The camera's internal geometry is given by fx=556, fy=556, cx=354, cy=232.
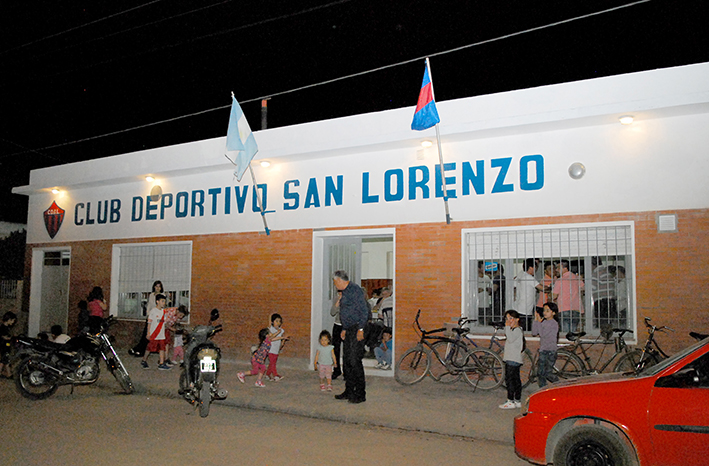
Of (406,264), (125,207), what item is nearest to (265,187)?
(406,264)

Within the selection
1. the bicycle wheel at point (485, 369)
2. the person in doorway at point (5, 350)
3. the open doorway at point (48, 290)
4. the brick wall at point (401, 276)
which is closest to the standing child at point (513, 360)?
the bicycle wheel at point (485, 369)

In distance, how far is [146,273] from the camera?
13984 mm

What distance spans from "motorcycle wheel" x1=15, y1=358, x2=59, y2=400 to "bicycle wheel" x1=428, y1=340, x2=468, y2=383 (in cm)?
599

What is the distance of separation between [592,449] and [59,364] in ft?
25.0

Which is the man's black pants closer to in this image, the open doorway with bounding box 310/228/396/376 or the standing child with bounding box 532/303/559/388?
the open doorway with bounding box 310/228/396/376

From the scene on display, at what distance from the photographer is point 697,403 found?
4.36 m

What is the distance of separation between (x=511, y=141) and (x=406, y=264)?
289 cm

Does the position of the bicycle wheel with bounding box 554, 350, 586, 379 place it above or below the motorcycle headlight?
below

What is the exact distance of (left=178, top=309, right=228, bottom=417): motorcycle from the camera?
7.32 metres

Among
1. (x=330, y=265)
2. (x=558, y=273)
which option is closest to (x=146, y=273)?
(x=330, y=265)

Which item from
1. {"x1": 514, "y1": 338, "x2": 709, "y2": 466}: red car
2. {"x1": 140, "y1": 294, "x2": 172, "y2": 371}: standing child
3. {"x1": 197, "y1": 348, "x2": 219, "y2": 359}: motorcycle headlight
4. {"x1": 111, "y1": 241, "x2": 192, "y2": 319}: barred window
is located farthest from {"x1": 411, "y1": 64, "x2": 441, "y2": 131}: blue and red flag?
{"x1": 111, "y1": 241, "x2": 192, "y2": 319}: barred window

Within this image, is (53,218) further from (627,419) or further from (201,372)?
Answer: (627,419)

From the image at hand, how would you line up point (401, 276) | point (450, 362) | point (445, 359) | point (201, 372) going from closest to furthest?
point (201, 372), point (450, 362), point (445, 359), point (401, 276)

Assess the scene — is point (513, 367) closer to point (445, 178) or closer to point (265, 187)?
point (445, 178)
